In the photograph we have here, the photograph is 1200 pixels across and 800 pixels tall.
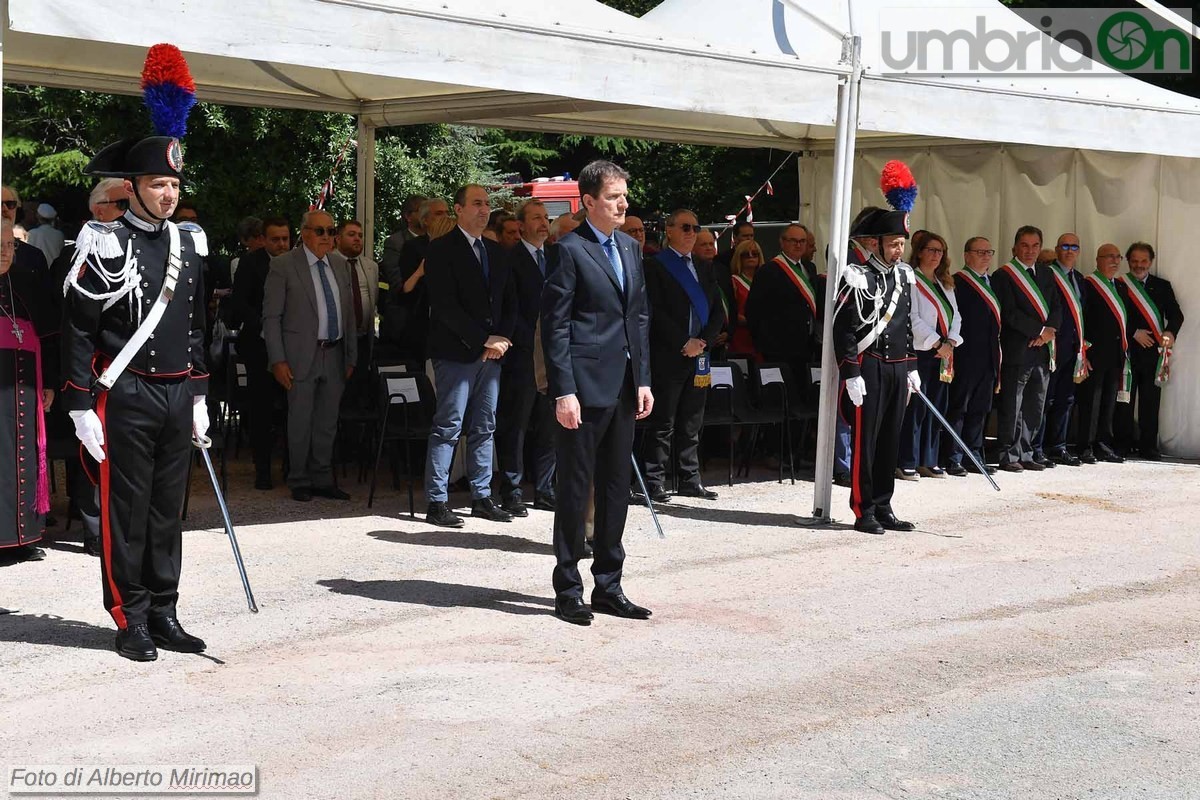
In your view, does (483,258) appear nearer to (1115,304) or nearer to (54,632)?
(54,632)

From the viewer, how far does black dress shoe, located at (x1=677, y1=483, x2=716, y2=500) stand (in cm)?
991

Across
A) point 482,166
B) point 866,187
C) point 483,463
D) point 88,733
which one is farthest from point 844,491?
point 482,166

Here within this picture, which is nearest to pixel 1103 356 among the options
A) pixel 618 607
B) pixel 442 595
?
pixel 618 607

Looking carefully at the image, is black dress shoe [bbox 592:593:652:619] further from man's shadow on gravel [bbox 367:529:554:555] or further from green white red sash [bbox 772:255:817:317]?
green white red sash [bbox 772:255:817:317]

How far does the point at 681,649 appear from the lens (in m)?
6.05

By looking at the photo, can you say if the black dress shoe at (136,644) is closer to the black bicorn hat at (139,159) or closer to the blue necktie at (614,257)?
the black bicorn hat at (139,159)

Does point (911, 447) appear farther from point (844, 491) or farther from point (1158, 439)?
point (1158, 439)

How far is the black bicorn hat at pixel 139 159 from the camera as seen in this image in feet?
18.3

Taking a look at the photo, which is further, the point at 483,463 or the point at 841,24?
the point at 841,24

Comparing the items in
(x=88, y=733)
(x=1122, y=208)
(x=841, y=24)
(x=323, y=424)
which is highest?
(x=841, y=24)

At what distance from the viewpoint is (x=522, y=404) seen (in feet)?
30.3

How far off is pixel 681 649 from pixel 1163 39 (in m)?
16.6

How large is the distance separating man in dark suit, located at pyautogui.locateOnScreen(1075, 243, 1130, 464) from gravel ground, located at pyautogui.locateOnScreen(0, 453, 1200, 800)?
3262 millimetres

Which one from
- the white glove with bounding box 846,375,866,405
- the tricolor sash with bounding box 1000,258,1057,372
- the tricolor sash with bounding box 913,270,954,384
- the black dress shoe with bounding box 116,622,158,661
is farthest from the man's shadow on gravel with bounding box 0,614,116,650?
the tricolor sash with bounding box 1000,258,1057,372
